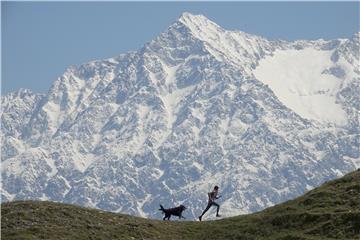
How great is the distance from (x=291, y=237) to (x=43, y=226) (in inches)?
653

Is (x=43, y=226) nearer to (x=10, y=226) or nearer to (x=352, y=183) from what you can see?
(x=10, y=226)

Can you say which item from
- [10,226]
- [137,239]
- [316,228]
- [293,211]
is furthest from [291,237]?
[10,226]

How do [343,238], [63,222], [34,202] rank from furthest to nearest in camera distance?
[34,202] < [63,222] < [343,238]

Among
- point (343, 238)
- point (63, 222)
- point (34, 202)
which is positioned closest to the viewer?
point (343, 238)

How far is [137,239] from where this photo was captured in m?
54.5

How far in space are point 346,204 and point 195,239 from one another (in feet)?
36.1

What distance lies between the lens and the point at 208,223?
200 ft

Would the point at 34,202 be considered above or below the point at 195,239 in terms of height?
above

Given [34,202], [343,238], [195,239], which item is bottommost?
[343,238]

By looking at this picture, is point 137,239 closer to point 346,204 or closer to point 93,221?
point 93,221

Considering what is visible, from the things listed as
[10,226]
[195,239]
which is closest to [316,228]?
[195,239]

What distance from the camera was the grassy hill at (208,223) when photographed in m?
53.4

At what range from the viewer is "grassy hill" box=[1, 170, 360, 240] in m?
53.4

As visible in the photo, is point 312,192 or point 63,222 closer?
point 63,222
